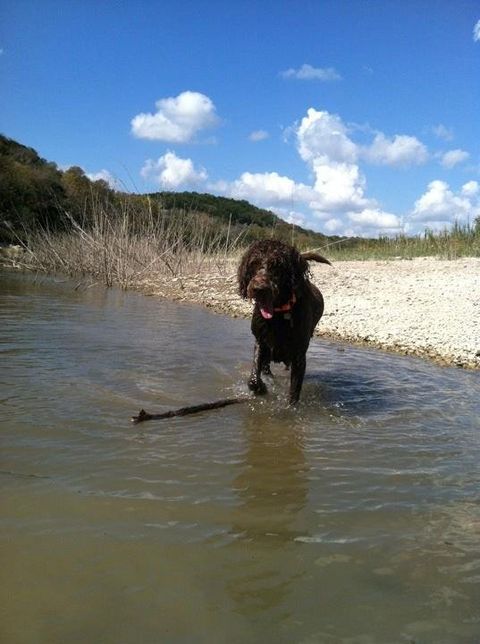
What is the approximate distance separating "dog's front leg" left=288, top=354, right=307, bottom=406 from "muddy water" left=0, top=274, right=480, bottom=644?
0.18m

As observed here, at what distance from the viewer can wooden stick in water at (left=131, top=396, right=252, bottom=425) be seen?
4504mm

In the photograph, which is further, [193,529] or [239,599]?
[193,529]

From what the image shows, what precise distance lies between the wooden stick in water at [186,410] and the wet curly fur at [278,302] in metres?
0.54

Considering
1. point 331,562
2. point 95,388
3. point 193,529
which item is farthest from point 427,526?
point 95,388

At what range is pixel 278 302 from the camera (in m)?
5.44

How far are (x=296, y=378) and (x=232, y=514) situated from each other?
2.92 m

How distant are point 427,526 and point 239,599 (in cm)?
128

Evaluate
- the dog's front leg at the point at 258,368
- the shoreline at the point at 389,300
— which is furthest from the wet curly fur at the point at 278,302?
the shoreline at the point at 389,300

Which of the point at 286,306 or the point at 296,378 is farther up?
the point at 286,306

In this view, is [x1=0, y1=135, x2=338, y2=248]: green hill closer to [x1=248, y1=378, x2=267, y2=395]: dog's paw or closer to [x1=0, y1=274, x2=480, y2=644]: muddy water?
[x1=248, y1=378, x2=267, y2=395]: dog's paw

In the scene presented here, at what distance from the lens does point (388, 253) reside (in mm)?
22344

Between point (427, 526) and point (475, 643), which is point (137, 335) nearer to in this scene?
point (427, 526)

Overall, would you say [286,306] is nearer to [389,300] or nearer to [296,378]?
[296,378]

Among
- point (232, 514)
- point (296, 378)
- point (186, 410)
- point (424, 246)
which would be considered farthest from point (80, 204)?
point (232, 514)
